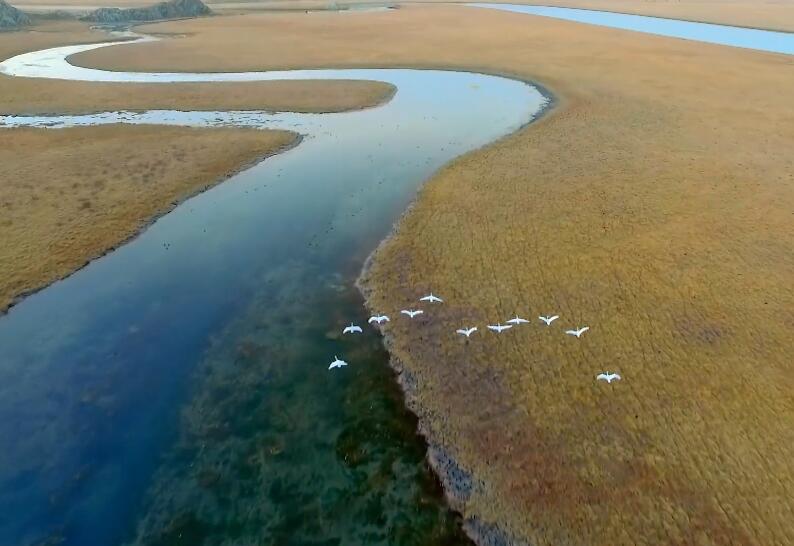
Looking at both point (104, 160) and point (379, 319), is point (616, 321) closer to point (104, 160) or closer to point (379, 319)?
A: point (379, 319)

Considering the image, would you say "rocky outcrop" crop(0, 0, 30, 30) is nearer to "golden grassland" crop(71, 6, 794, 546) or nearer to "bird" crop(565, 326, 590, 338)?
"golden grassland" crop(71, 6, 794, 546)

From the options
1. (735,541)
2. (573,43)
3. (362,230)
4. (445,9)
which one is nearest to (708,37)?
(573,43)

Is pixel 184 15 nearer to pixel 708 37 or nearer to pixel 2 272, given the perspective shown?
pixel 708 37

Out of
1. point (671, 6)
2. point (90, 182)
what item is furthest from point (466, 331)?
point (671, 6)

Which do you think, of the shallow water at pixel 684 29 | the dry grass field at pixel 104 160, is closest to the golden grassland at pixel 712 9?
the shallow water at pixel 684 29

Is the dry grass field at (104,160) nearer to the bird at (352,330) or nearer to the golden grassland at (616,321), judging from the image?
the bird at (352,330)

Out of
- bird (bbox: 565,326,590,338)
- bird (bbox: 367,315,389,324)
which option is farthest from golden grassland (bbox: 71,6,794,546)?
bird (bbox: 367,315,389,324)
